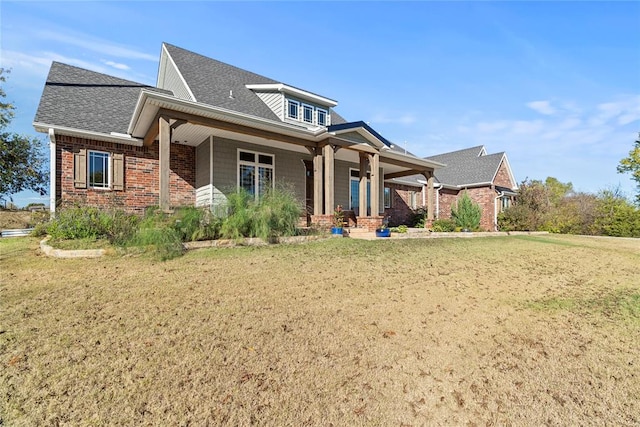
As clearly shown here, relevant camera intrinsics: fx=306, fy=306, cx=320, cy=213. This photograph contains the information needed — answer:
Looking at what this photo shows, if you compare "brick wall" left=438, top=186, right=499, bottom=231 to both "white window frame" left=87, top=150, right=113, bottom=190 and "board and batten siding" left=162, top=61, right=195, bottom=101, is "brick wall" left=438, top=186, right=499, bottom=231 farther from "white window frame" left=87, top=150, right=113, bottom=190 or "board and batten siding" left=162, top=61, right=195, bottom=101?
"white window frame" left=87, top=150, right=113, bottom=190

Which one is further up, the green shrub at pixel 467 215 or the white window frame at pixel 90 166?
the white window frame at pixel 90 166

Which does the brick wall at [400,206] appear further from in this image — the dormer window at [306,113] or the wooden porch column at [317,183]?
the wooden porch column at [317,183]

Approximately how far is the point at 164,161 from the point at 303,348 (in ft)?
21.8

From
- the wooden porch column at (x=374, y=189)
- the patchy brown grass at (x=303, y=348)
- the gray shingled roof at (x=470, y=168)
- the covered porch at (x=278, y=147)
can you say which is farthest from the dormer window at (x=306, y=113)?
the gray shingled roof at (x=470, y=168)

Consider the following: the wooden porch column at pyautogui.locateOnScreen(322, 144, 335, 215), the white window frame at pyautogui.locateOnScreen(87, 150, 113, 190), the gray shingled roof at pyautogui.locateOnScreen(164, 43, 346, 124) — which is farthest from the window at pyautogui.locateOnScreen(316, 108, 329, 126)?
the white window frame at pyautogui.locateOnScreen(87, 150, 113, 190)

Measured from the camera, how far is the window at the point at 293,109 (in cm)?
1340

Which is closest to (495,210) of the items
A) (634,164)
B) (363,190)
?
(363,190)

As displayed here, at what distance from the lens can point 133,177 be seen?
1016 cm

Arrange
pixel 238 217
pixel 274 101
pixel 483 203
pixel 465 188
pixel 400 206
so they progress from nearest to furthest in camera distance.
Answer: pixel 238 217
pixel 274 101
pixel 400 206
pixel 483 203
pixel 465 188

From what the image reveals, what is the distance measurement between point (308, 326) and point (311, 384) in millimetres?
902

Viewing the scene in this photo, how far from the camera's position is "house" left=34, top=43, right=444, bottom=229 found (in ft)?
29.0

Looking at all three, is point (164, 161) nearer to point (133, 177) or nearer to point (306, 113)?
point (133, 177)

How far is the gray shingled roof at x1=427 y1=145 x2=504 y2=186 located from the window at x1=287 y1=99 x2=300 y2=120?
43.6 feet

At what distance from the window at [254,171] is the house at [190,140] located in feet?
0.13
